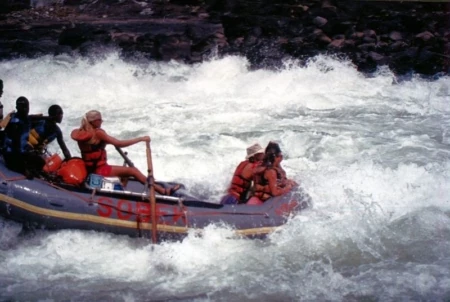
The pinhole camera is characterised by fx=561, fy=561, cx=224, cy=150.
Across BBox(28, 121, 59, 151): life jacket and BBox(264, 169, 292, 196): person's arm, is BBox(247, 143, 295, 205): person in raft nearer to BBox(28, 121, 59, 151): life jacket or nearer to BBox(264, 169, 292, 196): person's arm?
BBox(264, 169, 292, 196): person's arm

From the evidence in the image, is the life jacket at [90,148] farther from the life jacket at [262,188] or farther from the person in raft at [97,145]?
the life jacket at [262,188]

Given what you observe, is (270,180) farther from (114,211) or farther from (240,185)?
(114,211)

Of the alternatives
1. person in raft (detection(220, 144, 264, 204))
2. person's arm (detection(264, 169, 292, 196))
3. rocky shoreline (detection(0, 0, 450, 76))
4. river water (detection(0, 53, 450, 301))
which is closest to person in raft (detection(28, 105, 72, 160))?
river water (detection(0, 53, 450, 301))

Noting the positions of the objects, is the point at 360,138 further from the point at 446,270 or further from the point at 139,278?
the point at 139,278

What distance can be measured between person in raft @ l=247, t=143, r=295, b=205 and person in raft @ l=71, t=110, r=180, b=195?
0.95 meters

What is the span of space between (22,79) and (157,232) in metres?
8.66

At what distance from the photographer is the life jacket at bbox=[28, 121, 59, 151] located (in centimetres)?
650

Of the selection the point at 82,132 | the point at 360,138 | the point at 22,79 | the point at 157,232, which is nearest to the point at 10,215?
the point at 82,132

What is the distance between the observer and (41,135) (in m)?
6.54

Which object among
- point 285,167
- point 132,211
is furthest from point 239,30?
point 132,211

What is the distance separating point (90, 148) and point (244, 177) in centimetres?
176

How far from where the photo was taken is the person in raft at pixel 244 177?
251 inches

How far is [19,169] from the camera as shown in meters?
6.25

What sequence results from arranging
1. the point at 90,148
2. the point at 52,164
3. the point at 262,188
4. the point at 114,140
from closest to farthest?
1. the point at 114,140
2. the point at 90,148
3. the point at 262,188
4. the point at 52,164
